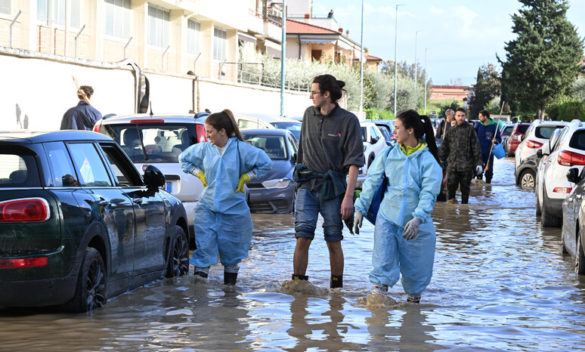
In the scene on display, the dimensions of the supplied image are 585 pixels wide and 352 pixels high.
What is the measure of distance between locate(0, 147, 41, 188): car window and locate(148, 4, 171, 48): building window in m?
36.4

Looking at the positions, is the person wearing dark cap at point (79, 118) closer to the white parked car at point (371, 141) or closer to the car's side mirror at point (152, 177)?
the car's side mirror at point (152, 177)

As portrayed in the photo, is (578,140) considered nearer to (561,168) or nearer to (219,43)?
(561,168)

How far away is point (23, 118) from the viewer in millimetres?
21734

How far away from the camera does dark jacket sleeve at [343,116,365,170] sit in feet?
29.1

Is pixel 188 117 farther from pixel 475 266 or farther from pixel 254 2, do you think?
pixel 254 2

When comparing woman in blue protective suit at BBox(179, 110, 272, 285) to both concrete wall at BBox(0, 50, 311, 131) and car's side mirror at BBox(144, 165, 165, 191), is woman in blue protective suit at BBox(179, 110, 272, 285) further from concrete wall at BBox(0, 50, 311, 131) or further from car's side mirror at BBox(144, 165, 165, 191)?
concrete wall at BBox(0, 50, 311, 131)

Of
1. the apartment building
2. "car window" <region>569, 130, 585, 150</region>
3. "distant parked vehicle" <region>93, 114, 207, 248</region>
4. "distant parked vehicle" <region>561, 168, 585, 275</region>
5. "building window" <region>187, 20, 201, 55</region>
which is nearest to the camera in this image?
"distant parked vehicle" <region>561, 168, 585, 275</region>

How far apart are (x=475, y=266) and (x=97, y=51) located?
85.4ft

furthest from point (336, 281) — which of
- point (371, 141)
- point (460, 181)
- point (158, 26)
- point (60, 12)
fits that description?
point (158, 26)

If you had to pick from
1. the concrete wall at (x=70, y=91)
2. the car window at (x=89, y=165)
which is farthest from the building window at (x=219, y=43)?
the car window at (x=89, y=165)

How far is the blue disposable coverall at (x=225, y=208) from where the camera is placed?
29.9ft

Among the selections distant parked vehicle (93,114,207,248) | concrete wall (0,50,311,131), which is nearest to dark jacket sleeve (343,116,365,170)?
distant parked vehicle (93,114,207,248)

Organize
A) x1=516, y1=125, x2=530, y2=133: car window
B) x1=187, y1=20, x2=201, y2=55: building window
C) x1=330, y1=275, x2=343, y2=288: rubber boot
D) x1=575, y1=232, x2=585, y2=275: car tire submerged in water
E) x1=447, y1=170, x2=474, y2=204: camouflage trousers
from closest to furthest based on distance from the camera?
x1=330, y1=275, x2=343, y2=288: rubber boot → x1=575, y1=232, x2=585, y2=275: car tire submerged in water → x1=447, y1=170, x2=474, y2=204: camouflage trousers → x1=516, y1=125, x2=530, y2=133: car window → x1=187, y1=20, x2=201, y2=55: building window

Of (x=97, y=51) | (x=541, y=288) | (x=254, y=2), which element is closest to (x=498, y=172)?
(x=97, y=51)
